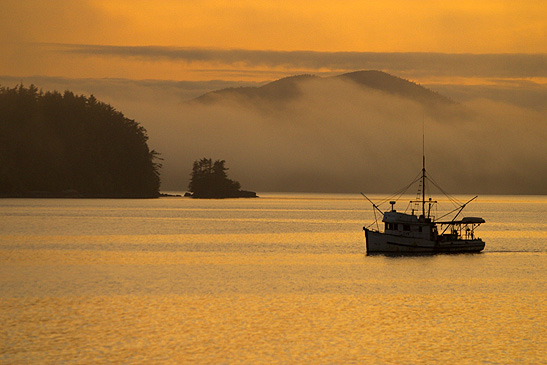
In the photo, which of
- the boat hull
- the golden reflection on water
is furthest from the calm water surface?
the boat hull

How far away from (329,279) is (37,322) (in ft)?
123

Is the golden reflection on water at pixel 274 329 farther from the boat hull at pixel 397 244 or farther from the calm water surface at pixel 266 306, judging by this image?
the boat hull at pixel 397 244

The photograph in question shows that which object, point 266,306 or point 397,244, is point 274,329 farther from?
point 397,244

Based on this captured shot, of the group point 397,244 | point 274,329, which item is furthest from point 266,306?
point 397,244

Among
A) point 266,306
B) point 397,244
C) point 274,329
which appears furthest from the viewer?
point 397,244

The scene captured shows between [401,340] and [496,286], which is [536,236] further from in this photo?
[401,340]

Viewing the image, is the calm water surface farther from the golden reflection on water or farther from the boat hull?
the boat hull

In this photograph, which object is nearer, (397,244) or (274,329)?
(274,329)

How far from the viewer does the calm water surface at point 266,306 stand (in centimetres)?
4750

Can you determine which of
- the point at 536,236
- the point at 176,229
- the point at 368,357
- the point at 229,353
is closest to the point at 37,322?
the point at 229,353

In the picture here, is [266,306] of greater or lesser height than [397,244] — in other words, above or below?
below

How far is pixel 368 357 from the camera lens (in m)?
46.4

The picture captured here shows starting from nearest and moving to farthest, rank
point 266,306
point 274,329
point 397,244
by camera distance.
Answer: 1. point 274,329
2. point 266,306
3. point 397,244

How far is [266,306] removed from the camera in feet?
213
